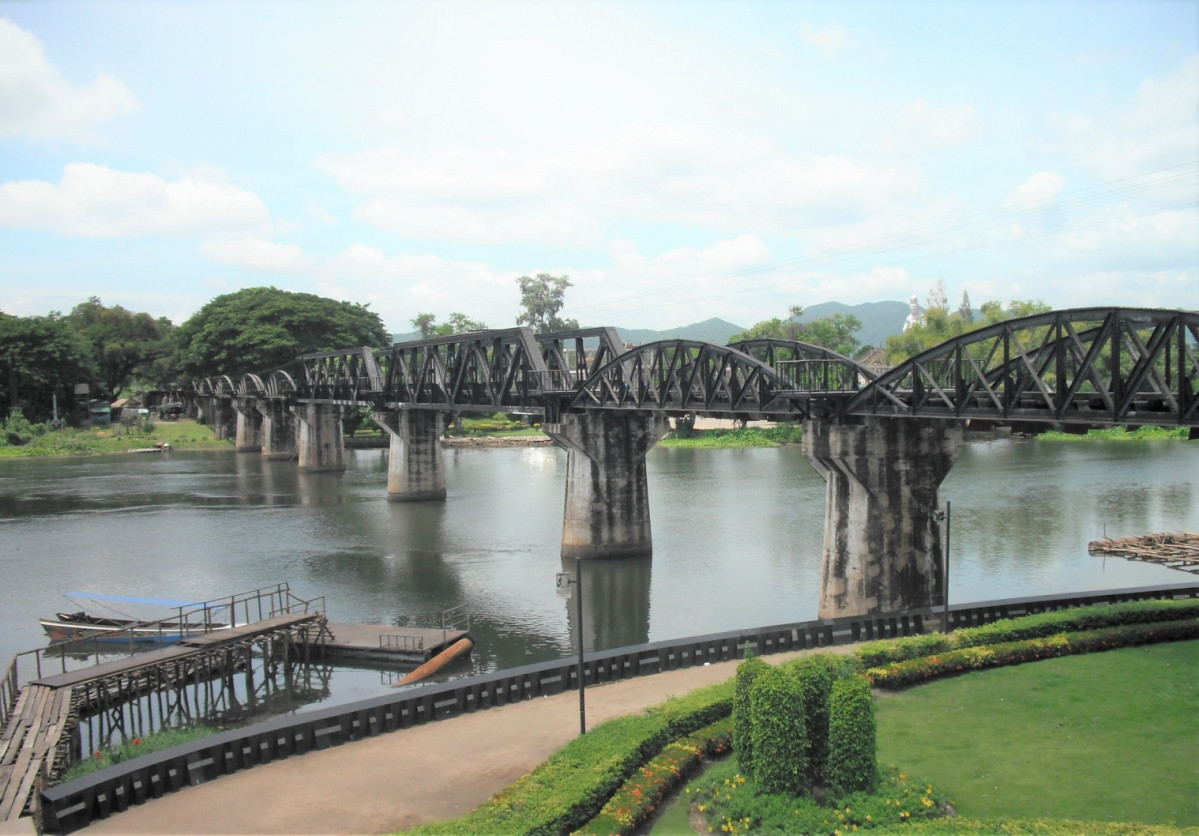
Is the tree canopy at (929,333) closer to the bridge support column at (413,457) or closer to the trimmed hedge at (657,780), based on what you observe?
the bridge support column at (413,457)

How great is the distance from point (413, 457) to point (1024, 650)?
184 feet

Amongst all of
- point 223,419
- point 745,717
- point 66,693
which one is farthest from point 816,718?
point 223,419

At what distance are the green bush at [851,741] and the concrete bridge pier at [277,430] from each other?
103 m

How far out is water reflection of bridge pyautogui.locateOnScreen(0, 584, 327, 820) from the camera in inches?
859

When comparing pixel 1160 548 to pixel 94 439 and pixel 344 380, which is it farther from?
pixel 94 439

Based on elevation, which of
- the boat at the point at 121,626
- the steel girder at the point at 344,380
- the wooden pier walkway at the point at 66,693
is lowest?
the boat at the point at 121,626

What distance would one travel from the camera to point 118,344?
148 m

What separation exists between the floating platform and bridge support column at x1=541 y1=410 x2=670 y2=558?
14403 millimetres

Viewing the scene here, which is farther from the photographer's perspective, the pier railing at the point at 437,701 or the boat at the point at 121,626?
the boat at the point at 121,626

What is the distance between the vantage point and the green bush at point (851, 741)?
16.2 m

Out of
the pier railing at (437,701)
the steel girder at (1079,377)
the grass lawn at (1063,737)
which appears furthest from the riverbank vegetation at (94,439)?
the grass lawn at (1063,737)

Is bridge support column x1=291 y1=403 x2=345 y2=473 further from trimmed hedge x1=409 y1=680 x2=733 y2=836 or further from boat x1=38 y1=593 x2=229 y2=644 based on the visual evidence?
trimmed hedge x1=409 y1=680 x2=733 y2=836

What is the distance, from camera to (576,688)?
24.1 metres

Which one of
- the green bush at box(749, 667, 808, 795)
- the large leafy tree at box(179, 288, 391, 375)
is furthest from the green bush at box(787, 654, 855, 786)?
the large leafy tree at box(179, 288, 391, 375)
